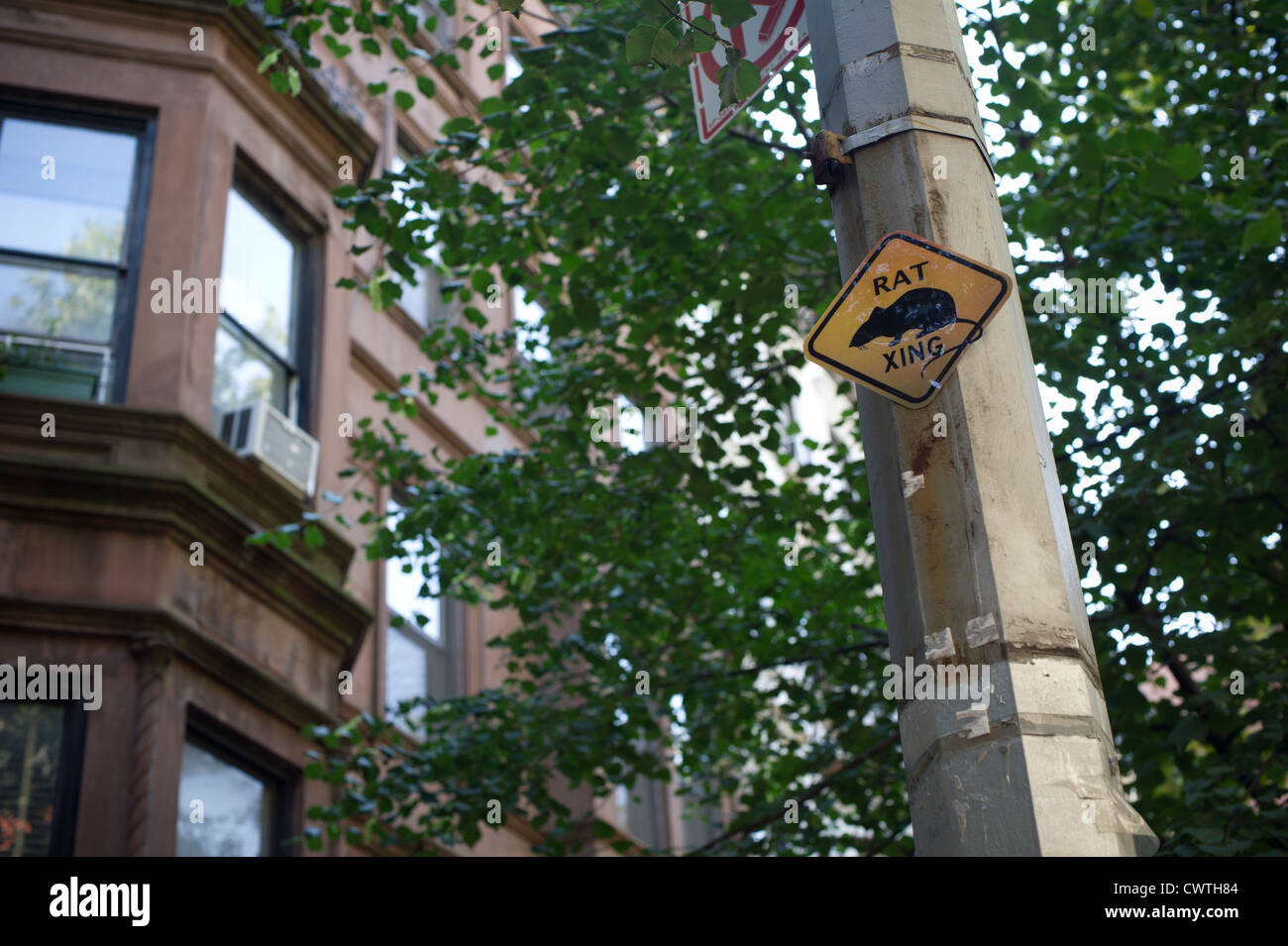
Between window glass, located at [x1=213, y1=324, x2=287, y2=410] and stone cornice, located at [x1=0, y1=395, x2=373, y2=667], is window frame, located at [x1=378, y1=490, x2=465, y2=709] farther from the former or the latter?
stone cornice, located at [x1=0, y1=395, x2=373, y2=667]

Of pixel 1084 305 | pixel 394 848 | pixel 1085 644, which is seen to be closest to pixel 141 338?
pixel 394 848

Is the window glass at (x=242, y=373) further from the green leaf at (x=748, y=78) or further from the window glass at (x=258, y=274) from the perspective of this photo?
the green leaf at (x=748, y=78)

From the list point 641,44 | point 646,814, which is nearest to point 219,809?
point 641,44

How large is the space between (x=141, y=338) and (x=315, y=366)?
2164 millimetres

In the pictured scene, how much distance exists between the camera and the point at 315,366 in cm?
1195

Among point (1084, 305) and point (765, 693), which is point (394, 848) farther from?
point (1084, 305)

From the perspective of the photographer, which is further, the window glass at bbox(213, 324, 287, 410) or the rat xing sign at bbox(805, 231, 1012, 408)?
the window glass at bbox(213, 324, 287, 410)

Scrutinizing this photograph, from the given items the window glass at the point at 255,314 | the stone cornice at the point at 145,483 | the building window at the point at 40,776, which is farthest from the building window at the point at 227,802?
the window glass at the point at 255,314

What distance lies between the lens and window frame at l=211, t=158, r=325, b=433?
1158 cm

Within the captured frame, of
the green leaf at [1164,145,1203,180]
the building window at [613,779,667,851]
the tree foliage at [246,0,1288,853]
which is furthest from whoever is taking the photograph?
the building window at [613,779,667,851]

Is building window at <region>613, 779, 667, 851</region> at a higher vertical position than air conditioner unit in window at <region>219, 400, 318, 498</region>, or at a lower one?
lower

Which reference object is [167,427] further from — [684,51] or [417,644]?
[684,51]

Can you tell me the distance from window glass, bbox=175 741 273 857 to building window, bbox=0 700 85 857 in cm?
76

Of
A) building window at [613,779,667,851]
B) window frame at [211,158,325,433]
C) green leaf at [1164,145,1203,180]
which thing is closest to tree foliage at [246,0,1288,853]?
green leaf at [1164,145,1203,180]
